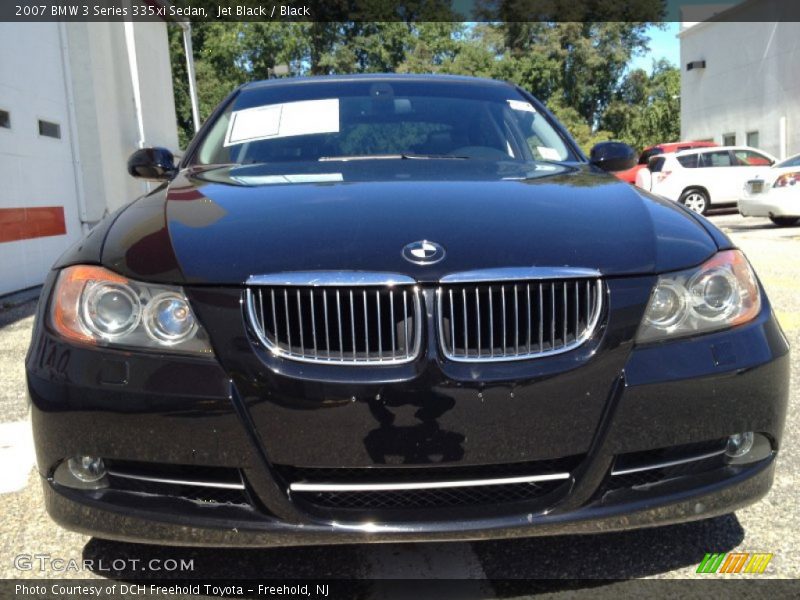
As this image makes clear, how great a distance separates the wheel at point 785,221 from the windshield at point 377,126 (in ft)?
37.0

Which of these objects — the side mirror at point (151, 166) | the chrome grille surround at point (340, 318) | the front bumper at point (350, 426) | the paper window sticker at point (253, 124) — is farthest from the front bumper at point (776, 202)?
the chrome grille surround at point (340, 318)

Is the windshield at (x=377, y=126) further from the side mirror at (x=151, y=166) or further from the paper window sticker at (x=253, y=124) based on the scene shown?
the side mirror at (x=151, y=166)


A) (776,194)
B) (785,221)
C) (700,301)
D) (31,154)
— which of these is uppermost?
(31,154)

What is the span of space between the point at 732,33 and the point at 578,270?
87.1 feet

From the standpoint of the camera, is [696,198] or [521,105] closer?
[521,105]

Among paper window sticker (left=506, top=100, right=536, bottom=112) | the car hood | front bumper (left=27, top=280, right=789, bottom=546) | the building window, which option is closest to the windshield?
paper window sticker (left=506, top=100, right=536, bottom=112)

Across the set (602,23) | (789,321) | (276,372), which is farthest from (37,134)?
(602,23)

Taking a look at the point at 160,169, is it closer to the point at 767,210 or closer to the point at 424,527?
the point at 424,527

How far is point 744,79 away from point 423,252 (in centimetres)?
2571

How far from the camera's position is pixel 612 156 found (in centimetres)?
334

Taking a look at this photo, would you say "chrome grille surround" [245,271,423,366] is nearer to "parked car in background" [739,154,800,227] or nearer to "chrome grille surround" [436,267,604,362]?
"chrome grille surround" [436,267,604,362]

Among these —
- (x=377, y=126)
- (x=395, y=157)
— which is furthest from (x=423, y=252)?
(x=377, y=126)

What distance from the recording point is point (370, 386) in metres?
1.83

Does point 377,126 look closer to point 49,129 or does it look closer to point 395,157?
point 395,157
